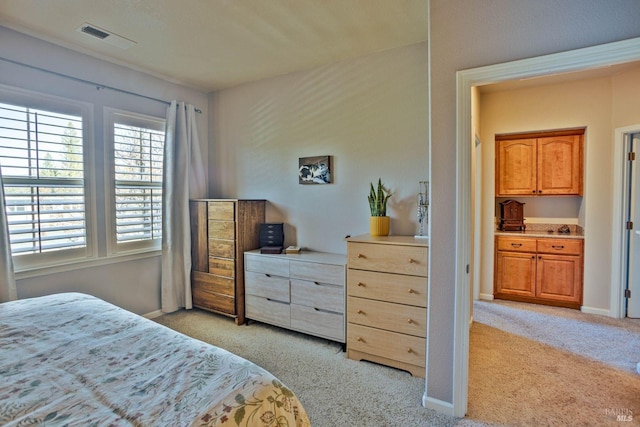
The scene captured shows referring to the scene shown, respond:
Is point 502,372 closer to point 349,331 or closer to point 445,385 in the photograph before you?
point 445,385

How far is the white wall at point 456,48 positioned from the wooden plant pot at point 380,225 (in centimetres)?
80

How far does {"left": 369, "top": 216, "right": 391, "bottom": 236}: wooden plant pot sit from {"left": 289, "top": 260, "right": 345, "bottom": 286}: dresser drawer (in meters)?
0.44

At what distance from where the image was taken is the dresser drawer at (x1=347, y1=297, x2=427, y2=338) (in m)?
2.34

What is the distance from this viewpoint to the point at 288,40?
108 inches

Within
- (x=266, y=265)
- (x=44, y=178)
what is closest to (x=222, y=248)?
(x=266, y=265)

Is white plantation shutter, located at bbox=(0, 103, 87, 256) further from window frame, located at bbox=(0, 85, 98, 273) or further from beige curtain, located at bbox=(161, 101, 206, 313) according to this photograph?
beige curtain, located at bbox=(161, 101, 206, 313)

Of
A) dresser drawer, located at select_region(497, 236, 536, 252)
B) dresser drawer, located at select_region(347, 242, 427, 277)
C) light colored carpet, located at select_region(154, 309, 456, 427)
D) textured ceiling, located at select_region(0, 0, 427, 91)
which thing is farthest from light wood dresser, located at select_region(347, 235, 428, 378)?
dresser drawer, located at select_region(497, 236, 536, 252)

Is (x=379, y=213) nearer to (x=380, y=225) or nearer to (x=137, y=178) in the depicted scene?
(x=380, y=225)

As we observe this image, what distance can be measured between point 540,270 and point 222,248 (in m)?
3.78

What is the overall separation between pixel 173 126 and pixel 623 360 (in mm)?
4702

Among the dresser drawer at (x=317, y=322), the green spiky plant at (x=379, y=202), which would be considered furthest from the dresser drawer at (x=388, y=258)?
the dresser drawer at (x=317, y=322)

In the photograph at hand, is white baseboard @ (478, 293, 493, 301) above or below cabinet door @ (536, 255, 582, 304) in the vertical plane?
below

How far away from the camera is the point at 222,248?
3461mm

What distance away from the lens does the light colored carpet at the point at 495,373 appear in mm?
1954
